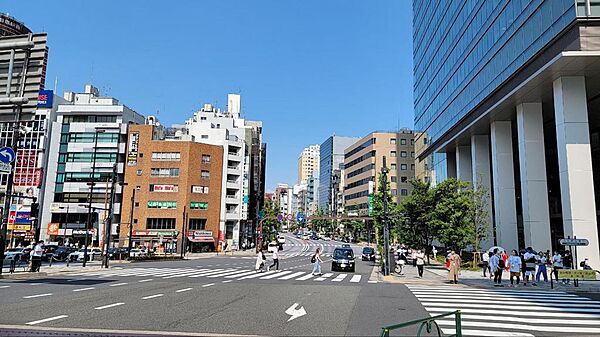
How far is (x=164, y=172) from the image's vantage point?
215ft

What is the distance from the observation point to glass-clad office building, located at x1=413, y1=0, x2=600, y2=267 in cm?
2655

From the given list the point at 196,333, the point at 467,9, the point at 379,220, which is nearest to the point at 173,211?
the point at 379,220

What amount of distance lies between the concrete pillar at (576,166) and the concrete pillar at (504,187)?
991 centimetres

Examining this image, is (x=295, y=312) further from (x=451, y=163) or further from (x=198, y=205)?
(x=198, y=205)

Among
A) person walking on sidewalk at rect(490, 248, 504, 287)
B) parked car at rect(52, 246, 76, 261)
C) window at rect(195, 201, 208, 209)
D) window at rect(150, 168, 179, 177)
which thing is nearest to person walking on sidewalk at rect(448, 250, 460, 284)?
person walking on sidewalk at rect(490, 248, 504, 287)

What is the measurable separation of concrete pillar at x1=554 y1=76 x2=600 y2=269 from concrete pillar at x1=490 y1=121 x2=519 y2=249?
991 centimetres

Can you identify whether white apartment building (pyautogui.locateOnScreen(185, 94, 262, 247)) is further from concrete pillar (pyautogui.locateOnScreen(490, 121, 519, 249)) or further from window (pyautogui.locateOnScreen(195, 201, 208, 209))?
concrete pillar (pyautogui.locateOnScreen(490, 121, 519, 249))

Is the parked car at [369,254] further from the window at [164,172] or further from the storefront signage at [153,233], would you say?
the window at [164,172]

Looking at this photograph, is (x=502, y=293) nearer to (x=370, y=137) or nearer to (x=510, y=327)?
(x=510, y=327)

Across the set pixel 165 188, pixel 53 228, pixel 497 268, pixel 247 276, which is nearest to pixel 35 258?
pixel 247 276

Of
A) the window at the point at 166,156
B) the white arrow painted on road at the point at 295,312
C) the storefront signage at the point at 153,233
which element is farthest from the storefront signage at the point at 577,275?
the window at the point at 166,156

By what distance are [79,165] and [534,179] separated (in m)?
62.8

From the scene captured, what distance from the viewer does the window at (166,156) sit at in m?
65.8

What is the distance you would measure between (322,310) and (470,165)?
4362 cm
